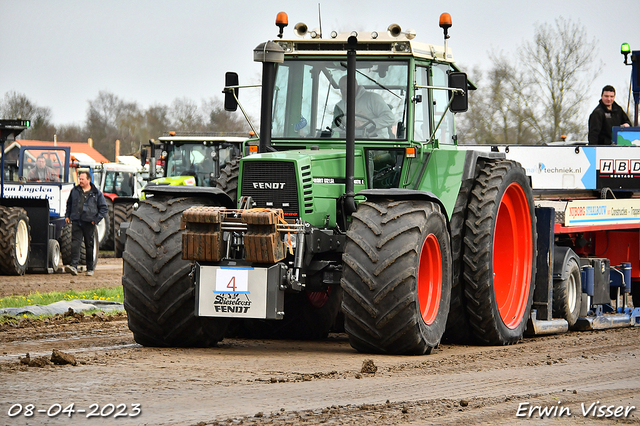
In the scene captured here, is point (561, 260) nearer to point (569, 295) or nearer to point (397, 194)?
point (569, 295)

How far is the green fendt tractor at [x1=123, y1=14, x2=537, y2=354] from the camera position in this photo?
745 centimetres

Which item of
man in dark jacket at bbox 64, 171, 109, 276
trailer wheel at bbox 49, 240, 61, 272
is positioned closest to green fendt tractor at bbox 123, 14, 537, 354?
man in dark jacket at bbox 64, 171, 109, 276

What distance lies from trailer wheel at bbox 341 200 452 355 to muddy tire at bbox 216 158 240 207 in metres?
1.62

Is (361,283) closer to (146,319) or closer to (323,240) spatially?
(323,240)

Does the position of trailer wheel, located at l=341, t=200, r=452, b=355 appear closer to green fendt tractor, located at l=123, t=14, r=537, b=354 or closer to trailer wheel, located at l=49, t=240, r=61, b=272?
green fendt tractor, located at l=123, t=14, r=537, b=354

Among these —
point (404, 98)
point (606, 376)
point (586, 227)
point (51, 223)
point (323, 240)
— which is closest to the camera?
point (606, 376)

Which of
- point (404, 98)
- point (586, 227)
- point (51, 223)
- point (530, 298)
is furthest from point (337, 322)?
point (51, 223)

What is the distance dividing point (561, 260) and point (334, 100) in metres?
3.81

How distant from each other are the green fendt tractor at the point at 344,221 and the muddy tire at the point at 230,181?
0.44 m

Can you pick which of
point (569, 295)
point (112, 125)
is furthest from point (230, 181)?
point (112, 125)

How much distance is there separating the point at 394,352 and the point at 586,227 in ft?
16.0

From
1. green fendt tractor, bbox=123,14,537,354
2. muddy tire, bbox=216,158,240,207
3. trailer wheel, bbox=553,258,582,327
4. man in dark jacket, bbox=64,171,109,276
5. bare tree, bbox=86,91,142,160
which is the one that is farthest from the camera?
bare tree, bbox=86,91,142,160

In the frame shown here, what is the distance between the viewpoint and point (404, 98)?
8656mm

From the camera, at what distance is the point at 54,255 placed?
19.1 metres
